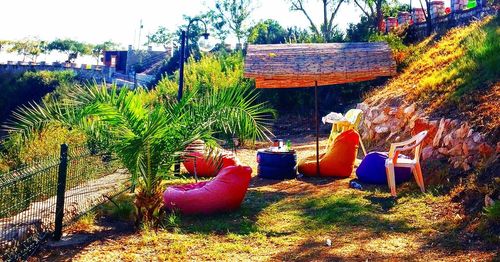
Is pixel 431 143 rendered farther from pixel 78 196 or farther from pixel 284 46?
pixel 78 196

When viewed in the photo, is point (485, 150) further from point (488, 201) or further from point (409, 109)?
point (409, 109)

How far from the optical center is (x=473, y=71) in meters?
9.62

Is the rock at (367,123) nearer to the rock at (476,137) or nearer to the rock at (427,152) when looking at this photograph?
the rock at (427,152)

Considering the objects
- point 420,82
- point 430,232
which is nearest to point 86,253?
point 430,232

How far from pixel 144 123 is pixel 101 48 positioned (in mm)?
74547

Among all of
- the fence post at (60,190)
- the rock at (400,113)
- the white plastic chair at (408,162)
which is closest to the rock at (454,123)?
the white plastic chair at (408,162)

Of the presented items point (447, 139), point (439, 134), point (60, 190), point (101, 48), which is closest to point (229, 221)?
point (60, 190)

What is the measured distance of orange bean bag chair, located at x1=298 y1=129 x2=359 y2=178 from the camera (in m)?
9.12

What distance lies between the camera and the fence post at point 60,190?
5.53m

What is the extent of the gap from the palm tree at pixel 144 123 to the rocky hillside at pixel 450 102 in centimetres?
319

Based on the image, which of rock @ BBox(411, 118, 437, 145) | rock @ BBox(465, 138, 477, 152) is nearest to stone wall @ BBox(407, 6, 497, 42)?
rock @ BBox(411, 118, 437, 145)

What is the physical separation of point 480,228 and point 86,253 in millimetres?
3878

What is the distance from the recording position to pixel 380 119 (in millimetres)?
11734

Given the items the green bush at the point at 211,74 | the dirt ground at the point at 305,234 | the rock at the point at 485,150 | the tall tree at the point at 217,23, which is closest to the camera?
the dirt ground at the point at 305,234
